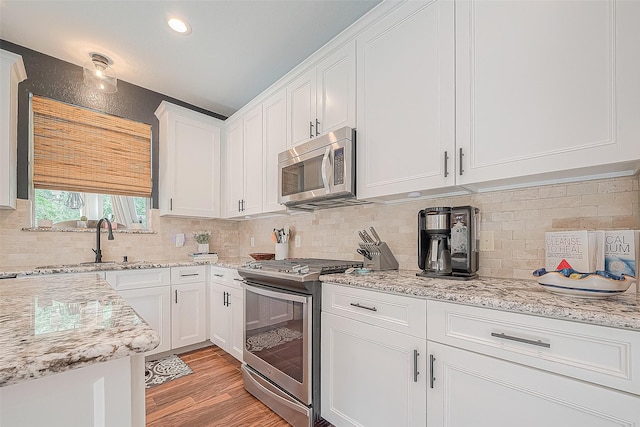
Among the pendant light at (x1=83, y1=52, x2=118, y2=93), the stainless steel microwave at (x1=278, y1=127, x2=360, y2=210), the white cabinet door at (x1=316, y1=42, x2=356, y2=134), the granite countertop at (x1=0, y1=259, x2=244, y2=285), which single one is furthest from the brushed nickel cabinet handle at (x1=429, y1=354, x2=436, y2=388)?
the pendant light at (x1=83, y1=52, x2=118, y2=93)

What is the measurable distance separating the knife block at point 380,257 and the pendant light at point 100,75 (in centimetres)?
261

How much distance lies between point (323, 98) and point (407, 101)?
723 mm

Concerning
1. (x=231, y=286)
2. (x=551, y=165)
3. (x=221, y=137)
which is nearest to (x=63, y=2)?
(x=221, y=137)

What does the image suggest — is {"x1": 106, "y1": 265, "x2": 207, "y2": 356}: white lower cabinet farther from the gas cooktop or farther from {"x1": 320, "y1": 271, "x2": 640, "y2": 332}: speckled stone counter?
{"x1": 320, "y1": 271, "x2": 640, "y2": 332}: speckled stone counter

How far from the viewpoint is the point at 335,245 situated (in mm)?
2498

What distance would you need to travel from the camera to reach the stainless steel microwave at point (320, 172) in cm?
196

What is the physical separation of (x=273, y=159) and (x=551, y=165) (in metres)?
2.02

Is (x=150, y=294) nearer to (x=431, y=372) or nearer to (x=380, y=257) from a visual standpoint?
(x=380, y=257)

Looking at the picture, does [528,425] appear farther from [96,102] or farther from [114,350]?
[96,102]

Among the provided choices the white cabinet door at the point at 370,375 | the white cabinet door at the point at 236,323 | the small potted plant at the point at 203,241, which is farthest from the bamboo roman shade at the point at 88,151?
the white cabinet door at the point at 370,375

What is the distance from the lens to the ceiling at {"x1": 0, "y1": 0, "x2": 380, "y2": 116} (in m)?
2.08

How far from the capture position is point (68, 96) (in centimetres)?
278

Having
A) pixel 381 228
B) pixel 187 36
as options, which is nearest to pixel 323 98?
pixel 381 228

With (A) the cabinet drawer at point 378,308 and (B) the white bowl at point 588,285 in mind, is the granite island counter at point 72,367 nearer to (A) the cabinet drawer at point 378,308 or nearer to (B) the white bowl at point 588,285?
(A) the cabinet drawer at point 378,308
